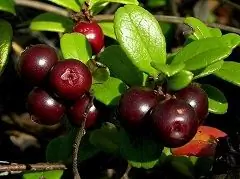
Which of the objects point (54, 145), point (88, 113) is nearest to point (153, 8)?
point (54, 145)

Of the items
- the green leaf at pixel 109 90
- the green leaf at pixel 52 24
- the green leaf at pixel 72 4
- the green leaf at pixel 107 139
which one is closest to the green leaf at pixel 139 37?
the green leaf at pixel 109 90

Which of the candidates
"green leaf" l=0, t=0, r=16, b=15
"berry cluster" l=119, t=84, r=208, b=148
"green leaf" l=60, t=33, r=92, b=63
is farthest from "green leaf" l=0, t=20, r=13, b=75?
"berry cluster" l=119, t=84, r=208, b=148

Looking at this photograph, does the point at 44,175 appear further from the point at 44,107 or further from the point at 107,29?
the point at 107,29

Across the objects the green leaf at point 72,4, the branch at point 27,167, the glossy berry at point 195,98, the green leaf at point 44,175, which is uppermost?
the glossy berry at point 195,98

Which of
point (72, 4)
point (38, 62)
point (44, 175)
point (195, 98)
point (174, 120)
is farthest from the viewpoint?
point (72, 4)

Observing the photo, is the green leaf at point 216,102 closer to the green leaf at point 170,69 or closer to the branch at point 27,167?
the green leaf at point 170,69

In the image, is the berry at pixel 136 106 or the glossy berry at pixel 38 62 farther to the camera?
the glossy berry at pixel 38 62

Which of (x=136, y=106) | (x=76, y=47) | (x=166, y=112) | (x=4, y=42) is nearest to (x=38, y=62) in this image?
(x=76, y=47)
